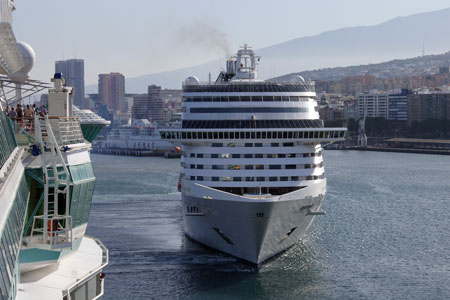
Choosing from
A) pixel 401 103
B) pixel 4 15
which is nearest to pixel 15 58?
pixel 4 15

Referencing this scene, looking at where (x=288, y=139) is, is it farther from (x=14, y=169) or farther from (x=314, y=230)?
(x=14, y=169)

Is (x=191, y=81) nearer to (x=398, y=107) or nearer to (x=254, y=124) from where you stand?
(x=254, y=124)

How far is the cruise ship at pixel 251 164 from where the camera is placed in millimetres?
24875

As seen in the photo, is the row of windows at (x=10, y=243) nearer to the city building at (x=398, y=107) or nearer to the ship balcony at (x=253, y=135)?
the ship balcony at (x=253, y=135)

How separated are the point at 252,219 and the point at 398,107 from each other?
135 m

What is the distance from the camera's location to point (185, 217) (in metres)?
28.9

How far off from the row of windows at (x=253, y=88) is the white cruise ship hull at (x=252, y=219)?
3619mm

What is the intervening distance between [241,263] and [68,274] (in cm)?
1500

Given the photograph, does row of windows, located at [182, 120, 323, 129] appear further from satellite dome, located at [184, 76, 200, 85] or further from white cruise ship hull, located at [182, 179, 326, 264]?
satellite dome, located at [184, 76, 200, 85]

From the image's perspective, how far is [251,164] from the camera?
26281 millimetres

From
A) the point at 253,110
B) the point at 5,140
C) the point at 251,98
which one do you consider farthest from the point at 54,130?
the point at 251,98

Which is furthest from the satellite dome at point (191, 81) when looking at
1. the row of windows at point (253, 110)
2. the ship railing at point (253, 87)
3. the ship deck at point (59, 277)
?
the ship deck at point (59, 277)

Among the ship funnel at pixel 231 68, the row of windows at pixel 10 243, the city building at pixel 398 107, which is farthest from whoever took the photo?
the city building at pixel 398 107

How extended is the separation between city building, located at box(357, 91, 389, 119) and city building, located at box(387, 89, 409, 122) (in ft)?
4.59
